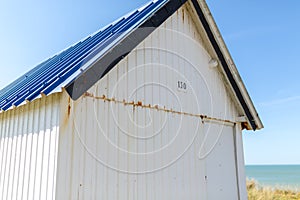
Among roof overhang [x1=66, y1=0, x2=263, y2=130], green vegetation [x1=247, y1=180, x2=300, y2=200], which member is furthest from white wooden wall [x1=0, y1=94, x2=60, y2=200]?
green vegetation [x1=247, y1=180, x2=300, y2=200]

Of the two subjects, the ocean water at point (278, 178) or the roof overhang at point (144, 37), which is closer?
the roof overhang at point (144, 37)

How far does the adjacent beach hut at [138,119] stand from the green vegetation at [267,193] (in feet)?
27.1

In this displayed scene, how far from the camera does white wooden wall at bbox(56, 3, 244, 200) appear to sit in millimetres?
3859

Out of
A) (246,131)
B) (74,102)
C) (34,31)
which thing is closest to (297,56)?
(246,131)

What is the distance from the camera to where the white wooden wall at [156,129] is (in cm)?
386

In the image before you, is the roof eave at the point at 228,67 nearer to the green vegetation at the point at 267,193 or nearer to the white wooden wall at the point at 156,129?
the white wooden wall at the point at 156,129

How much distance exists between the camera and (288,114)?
2631 cm

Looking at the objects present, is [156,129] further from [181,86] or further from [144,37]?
[144,37]

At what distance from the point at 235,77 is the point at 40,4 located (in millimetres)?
5880

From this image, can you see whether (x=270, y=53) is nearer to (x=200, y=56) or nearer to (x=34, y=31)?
(x=200, y=56)

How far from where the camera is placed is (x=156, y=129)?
4.91 meters

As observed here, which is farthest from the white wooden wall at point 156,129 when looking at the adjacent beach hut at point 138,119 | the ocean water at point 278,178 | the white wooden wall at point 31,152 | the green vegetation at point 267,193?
the ocean water at point 278,178

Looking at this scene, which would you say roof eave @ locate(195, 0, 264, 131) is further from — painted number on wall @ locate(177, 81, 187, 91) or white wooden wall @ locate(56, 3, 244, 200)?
painted number on wall @ locate(177, 81, 187, 91)

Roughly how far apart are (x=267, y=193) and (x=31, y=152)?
13.6 metres
